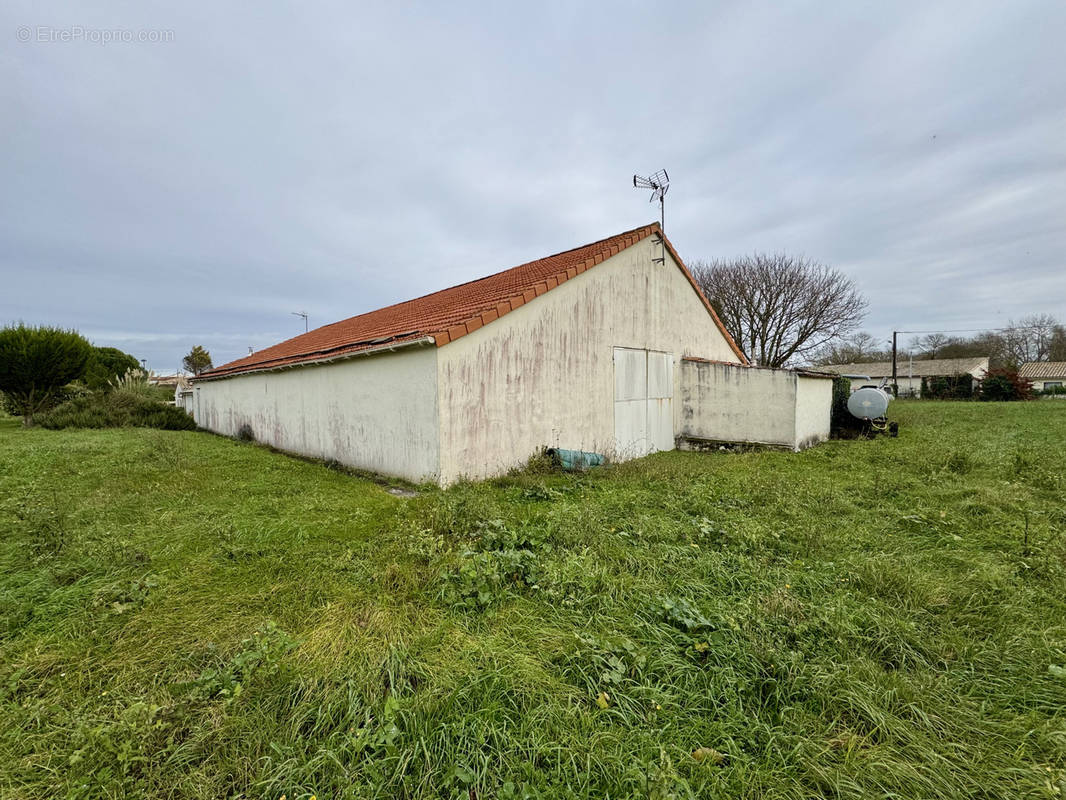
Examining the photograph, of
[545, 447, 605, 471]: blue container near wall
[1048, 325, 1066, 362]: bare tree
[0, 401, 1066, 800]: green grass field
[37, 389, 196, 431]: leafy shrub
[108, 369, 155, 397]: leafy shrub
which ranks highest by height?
[1048, 325, 1066, 362]: bare tree

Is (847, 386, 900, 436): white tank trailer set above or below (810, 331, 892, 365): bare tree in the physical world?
below

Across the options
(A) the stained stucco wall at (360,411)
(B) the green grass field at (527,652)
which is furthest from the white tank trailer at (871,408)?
(A) the stained stucco wall at (360,411)

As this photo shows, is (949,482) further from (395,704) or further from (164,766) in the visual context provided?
(164,766)

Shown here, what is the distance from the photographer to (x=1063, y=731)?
1.97 meters

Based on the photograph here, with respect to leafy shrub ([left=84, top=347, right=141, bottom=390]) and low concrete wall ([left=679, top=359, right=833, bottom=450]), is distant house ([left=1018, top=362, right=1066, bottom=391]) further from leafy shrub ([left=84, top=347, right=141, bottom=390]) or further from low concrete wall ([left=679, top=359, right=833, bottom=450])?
leafy shrub ([left=84, top=347, right=141, bottom=390])

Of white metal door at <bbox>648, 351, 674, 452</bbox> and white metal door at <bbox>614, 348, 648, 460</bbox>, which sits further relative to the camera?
white metal door at <bbox>648, 351, 674, 452</bbox>

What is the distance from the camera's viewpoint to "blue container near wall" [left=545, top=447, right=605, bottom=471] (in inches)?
304

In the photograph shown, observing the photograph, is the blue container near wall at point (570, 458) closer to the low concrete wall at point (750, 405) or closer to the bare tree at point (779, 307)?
the low concrete wall at point (750, 405)

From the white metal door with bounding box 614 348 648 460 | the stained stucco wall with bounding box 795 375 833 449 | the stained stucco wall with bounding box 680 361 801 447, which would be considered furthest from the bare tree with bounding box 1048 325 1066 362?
the white metal door with bounding box 614 348 648 460

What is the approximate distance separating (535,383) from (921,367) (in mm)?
60846

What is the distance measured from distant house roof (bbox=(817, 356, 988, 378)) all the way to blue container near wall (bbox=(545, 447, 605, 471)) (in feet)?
151

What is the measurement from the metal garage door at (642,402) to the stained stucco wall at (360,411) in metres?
4.52

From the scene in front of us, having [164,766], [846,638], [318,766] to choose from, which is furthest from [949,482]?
[164,766]

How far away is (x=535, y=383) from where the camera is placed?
25.0ft
